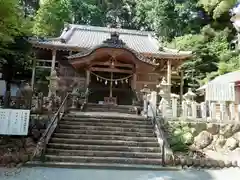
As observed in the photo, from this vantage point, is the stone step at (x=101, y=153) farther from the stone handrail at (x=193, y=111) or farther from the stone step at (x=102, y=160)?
the stone handrail at (x=193, y=111)

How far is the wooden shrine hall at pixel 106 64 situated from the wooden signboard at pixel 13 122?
656 cm

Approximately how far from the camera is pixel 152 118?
1008 cm

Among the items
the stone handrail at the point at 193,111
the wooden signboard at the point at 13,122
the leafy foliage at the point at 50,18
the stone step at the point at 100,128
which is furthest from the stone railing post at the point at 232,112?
the leafy foliage at the point at 50,18

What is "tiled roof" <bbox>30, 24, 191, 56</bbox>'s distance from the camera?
16562 millimetres

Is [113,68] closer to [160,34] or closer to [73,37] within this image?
[73,37]

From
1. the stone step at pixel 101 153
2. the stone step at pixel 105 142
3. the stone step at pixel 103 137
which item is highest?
the stone step at pixel 103 137

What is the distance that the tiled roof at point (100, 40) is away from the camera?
16.6 meters

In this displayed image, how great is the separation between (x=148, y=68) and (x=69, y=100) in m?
5.51

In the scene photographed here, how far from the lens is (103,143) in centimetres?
827

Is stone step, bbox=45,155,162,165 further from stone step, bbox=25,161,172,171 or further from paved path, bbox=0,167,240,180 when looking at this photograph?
paved path, bbox=0,167,240,180

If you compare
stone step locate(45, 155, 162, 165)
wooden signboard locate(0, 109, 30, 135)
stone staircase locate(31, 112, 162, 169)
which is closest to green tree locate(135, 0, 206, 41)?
stone staircase locate(31, 112, 162, 169)

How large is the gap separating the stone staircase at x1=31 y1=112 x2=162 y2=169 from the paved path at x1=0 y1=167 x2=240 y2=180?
40cm

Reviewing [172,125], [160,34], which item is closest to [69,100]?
[172,125]

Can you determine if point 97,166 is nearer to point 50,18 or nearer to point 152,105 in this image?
point 152,105
